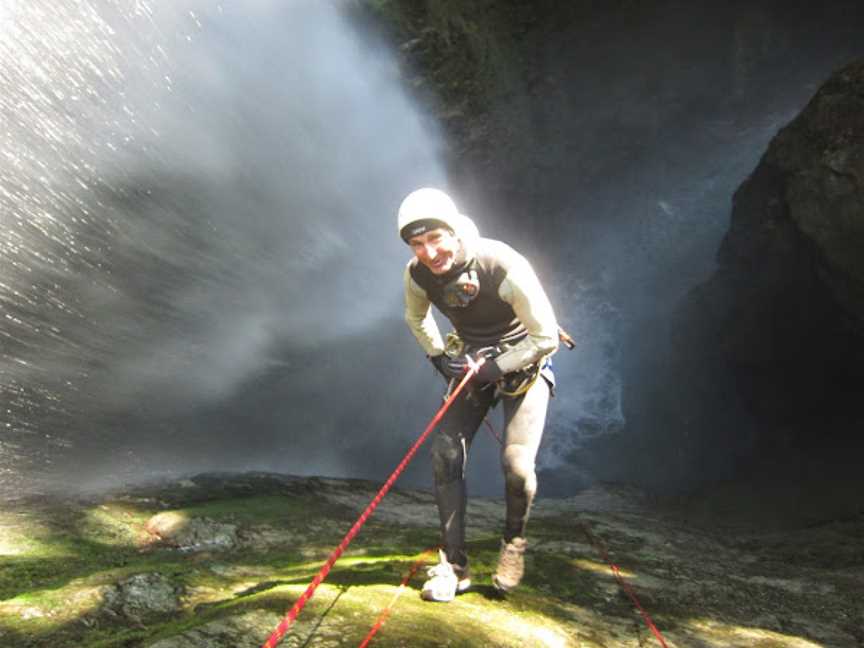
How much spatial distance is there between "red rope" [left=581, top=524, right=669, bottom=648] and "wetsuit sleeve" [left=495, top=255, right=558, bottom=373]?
6.78 ft

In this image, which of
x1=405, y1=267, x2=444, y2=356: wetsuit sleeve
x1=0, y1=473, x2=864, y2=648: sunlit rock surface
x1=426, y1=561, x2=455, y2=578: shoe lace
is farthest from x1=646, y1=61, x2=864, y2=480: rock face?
x1=426, y1=561, x2=455, y2=578: shoe lace

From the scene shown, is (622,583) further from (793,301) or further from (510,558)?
(793,301)

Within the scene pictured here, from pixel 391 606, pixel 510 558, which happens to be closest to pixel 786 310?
pixel 510 558

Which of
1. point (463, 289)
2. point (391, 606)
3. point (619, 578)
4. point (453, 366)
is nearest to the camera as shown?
point (391, 606)

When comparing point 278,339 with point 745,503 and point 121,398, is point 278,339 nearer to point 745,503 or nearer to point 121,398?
point 121,398

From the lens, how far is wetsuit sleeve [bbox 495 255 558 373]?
4008 mm

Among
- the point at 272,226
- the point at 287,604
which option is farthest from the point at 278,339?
the point at 287,604

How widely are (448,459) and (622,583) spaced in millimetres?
2469

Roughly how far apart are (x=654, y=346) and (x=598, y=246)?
616cm

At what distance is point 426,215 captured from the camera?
3832mm

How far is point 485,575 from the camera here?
4.86 meters

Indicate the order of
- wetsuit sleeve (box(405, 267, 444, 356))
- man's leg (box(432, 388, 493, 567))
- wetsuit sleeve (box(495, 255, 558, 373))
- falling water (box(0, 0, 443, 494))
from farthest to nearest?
falling water (box(0, 0, 443, 494)) → wetsuit sleeve (box(405, 267, 444, 356)) → man's leg (box(432, 388, 493, 567)) → wetsuit sleeve (box(495, 255, 558, 373))

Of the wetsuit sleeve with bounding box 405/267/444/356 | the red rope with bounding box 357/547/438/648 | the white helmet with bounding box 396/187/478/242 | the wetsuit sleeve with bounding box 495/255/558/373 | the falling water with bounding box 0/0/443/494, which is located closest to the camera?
the red rope with bounding box 357/547/438/648

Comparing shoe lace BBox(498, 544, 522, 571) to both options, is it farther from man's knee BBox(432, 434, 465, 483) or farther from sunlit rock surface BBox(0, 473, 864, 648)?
man's knee BBox(432, 434, 465, 483)
